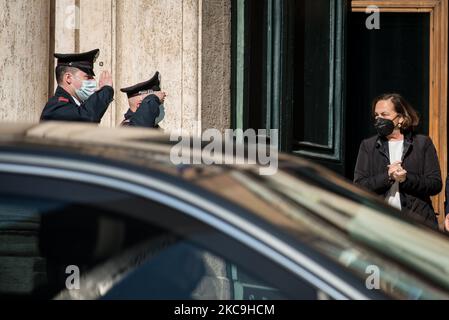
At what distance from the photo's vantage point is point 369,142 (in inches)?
313

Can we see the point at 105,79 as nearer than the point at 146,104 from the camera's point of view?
No

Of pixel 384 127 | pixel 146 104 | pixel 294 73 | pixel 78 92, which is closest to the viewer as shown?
pixel 384 127

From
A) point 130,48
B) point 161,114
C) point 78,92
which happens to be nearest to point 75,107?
point 78,92

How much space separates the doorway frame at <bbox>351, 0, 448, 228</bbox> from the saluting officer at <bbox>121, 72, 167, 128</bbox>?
2264 millimetres

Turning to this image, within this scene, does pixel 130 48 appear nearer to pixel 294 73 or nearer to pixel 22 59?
pixel 22 59

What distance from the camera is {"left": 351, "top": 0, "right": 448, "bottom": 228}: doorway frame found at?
10.5m

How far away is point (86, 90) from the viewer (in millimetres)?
8586

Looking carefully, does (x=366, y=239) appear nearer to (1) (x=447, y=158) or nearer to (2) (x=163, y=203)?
(2) (x=163, y=203)

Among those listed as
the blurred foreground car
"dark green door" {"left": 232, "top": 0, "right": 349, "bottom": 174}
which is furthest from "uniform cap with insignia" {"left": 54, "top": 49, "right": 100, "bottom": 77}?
the blurred foreground car

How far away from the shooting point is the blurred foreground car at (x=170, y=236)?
2.43 metres

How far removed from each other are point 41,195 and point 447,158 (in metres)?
8.53

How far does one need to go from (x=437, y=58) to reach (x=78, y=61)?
3.44 m

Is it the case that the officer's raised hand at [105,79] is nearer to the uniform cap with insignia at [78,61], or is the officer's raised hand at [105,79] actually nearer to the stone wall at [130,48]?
the uniform cap with insignia at [78,61]

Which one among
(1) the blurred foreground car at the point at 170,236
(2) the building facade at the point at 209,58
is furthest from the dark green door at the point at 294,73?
(1) the blurred foreground car at the point at 170,236
